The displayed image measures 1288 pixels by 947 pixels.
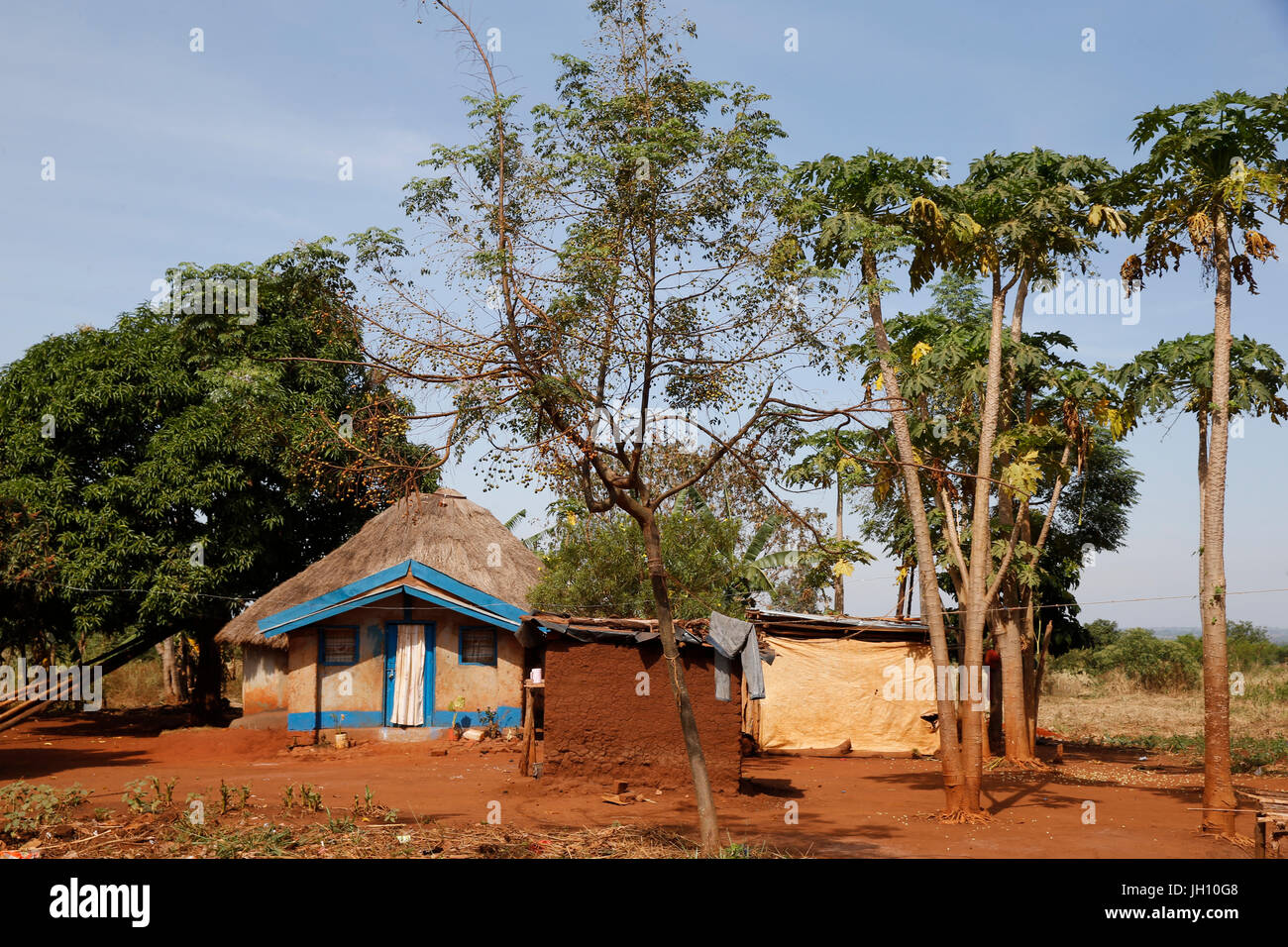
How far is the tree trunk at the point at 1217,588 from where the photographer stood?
1278 cm

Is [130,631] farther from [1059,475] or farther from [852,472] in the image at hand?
[1059,475]

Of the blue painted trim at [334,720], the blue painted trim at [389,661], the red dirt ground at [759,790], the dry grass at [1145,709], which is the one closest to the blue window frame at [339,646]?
the blue painted trim at [389,661]

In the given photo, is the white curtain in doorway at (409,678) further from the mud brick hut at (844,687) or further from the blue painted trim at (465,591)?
the mud brick hut at (844,687)

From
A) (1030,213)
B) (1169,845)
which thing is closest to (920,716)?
(1169,845)

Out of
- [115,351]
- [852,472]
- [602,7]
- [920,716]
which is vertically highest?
[602,7]

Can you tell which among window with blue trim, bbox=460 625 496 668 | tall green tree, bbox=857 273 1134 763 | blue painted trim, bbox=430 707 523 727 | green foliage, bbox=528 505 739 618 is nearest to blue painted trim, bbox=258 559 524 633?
window with blue trim, bbox=460 625 496 668

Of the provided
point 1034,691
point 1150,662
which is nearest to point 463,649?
point 1034,691

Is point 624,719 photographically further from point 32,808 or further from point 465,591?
point 32,808

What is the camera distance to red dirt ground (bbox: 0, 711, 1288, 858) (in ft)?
39.5

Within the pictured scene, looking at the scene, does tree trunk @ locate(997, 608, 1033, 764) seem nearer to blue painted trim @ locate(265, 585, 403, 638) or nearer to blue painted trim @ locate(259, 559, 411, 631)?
blue painted trim @ locate(259, 559, 411, 631)

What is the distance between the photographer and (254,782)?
15617 millimetres

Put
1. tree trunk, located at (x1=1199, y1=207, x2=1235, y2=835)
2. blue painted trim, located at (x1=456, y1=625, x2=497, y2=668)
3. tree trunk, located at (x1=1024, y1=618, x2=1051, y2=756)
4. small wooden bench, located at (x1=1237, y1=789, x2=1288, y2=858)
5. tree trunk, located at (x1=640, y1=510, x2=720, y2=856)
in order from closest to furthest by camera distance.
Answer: tree trunk, located at (x1=640, y1=510, x2=720, y2=856) < small wooden bench, located at (x1=1237, y1=789, x2=1288, y2=858) < tree trunk, located at (x1=1199, y1=207, x2=1235, y2=835) < tree trunk, located at (x1=1024, y1=618, x2=1051, y2=756) < blue painted trim, located at (x1=456, y1=625, x2=497, y2=668)

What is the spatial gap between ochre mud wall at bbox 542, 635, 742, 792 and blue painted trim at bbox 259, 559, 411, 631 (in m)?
7.14

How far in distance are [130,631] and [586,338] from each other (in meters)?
27.9
